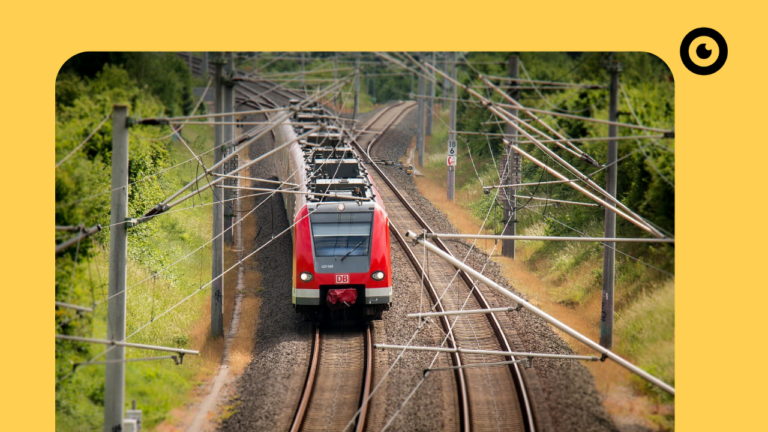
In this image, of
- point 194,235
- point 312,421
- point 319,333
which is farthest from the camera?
point 194,235

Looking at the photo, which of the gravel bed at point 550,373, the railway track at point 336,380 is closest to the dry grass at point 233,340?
the railway track at point 336,380

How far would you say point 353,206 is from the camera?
558 inches

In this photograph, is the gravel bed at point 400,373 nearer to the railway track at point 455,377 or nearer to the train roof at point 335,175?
the railway track at point 455,377

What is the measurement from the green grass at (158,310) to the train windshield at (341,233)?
9.71 feet

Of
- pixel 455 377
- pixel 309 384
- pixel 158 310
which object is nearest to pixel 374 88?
pixel 158 310

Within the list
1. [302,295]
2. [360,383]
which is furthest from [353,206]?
[360,383]

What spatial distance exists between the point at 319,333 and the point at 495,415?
14.6 feet

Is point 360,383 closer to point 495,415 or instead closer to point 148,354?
point 495,415

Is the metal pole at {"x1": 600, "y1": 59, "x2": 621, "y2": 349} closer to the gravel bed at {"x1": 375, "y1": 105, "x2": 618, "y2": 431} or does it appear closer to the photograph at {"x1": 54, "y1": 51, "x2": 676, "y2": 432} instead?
the photograph at {"x1": 54, "y1": 51, "x2": 676, "y2": 432}

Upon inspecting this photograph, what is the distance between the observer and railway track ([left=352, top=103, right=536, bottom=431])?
458 inches

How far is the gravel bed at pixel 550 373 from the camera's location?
10.8 metres

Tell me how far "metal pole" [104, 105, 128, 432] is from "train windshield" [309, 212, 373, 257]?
4.56 m
